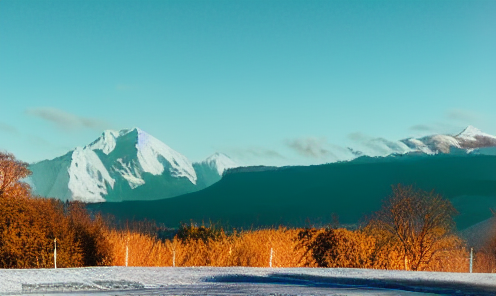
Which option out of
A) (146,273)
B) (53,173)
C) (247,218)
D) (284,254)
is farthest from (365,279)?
(53,173)

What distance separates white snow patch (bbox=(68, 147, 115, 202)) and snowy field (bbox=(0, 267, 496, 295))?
4119 inches

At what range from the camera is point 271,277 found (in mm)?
15328

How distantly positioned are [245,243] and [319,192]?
8041cm

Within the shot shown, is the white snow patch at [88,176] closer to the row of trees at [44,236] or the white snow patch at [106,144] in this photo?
the white snow patch at [106,144]

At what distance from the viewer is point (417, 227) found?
2694 cm

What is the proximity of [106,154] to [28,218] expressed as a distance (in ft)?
413

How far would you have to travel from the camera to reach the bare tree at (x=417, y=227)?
26266mm

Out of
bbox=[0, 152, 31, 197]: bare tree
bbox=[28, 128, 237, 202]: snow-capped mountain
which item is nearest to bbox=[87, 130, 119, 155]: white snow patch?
bbox=[28, 128, 237, 202]: snow-capped mountain

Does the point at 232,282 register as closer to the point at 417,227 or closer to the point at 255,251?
the point at 255,251

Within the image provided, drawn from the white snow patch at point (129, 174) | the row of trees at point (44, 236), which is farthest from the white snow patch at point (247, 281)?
the white snow patch at point (129, 174)

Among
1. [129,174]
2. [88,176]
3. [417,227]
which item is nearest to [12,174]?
[417,227]

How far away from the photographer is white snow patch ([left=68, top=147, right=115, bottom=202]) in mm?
122062

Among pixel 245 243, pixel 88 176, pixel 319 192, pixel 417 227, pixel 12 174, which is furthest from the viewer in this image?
pixel 88 176

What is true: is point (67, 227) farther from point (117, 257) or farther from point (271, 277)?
point (271, 277)
